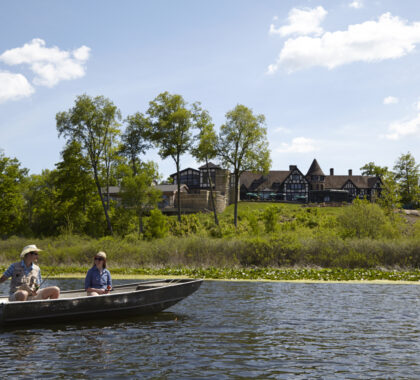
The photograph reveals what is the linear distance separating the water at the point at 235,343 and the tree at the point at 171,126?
4151cm

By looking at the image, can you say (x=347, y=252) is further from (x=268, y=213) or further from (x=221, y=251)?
(x=268, y=213)

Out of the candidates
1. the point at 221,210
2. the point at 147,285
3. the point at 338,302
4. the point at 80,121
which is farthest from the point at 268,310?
the point at 221,210

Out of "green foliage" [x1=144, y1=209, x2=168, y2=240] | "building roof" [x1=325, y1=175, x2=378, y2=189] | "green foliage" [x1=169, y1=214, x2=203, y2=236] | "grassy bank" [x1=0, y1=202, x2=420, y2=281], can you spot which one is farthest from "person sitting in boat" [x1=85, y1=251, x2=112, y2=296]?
"building roof" [x1=325, y1=175, x2=378, y2=189]

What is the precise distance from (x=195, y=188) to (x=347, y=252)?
69.8 m

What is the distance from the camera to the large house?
103 meters

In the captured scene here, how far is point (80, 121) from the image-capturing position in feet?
174

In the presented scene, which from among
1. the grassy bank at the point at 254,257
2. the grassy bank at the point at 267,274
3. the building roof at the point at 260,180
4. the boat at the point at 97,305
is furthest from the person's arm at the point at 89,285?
the building roof at the point at 260,180

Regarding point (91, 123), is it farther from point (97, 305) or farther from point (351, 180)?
point (351, 180)

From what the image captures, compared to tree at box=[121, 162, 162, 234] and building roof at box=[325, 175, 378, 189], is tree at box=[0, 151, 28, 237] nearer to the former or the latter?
tree at box=[121, 162, 162, 234]

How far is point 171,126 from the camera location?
188ft

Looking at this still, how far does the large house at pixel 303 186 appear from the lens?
338ft

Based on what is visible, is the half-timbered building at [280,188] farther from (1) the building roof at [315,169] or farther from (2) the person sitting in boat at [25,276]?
(2) the person sitting in boat at [25,276]

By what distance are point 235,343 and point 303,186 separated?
96.3 m

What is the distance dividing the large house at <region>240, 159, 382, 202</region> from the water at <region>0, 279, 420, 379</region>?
86663 mm
